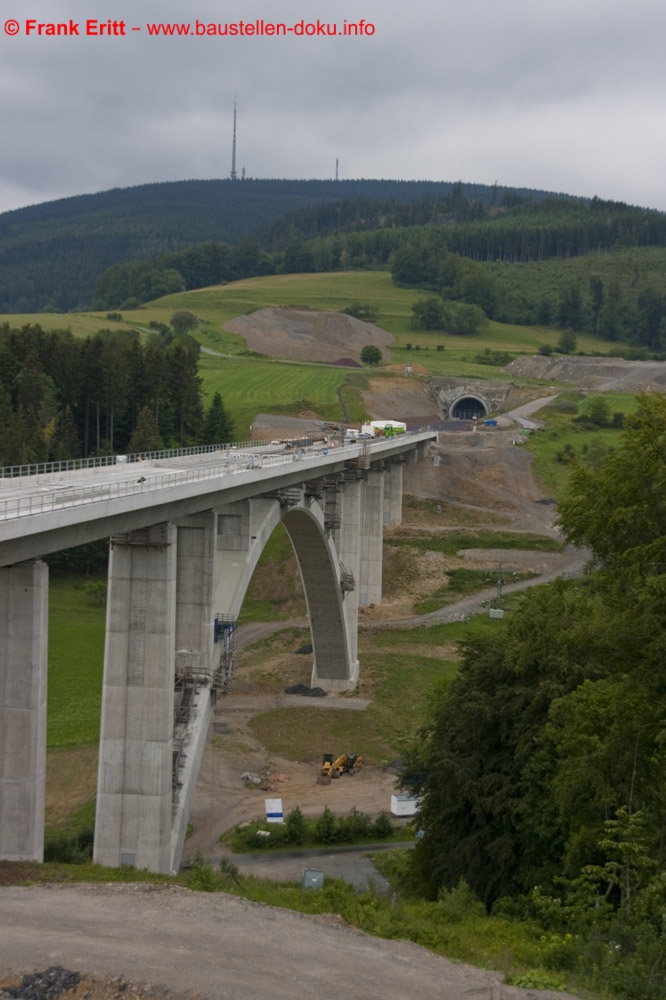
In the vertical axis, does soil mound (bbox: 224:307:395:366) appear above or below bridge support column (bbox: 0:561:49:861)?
above

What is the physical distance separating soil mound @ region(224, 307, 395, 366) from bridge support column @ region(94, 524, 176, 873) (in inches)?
5241

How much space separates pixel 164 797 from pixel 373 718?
90.9 ft

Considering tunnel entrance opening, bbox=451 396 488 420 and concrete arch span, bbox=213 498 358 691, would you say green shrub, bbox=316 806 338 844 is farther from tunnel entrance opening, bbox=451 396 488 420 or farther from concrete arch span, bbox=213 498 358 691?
tunnel entrance opening, bbox=451 396 488 420

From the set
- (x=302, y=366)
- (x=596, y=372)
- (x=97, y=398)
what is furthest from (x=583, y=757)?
(x=596, y=372)

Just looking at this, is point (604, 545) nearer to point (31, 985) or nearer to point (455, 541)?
point (31, 985)

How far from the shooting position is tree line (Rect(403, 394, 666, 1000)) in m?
23.3

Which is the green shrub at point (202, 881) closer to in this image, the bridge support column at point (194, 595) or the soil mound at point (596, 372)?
the bridge support column at point (194, 595)

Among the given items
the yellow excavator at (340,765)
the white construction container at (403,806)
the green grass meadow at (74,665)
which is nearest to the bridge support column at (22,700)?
the white construction container at (403,806)

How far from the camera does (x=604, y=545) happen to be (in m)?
25.7

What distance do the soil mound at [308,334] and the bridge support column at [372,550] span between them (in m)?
82.3

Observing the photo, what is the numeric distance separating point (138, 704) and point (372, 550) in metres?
51.1

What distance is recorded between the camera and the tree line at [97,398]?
90375mm

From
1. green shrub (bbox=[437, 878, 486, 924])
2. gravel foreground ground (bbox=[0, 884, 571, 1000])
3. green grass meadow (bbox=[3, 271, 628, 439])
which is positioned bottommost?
green shrub (bbox=[437, 878, 486, 924])

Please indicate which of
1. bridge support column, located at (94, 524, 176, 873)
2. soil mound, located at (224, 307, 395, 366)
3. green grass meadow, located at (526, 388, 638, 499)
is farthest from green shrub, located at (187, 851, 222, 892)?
soil mound, located at (224, 307, 395, 366)
